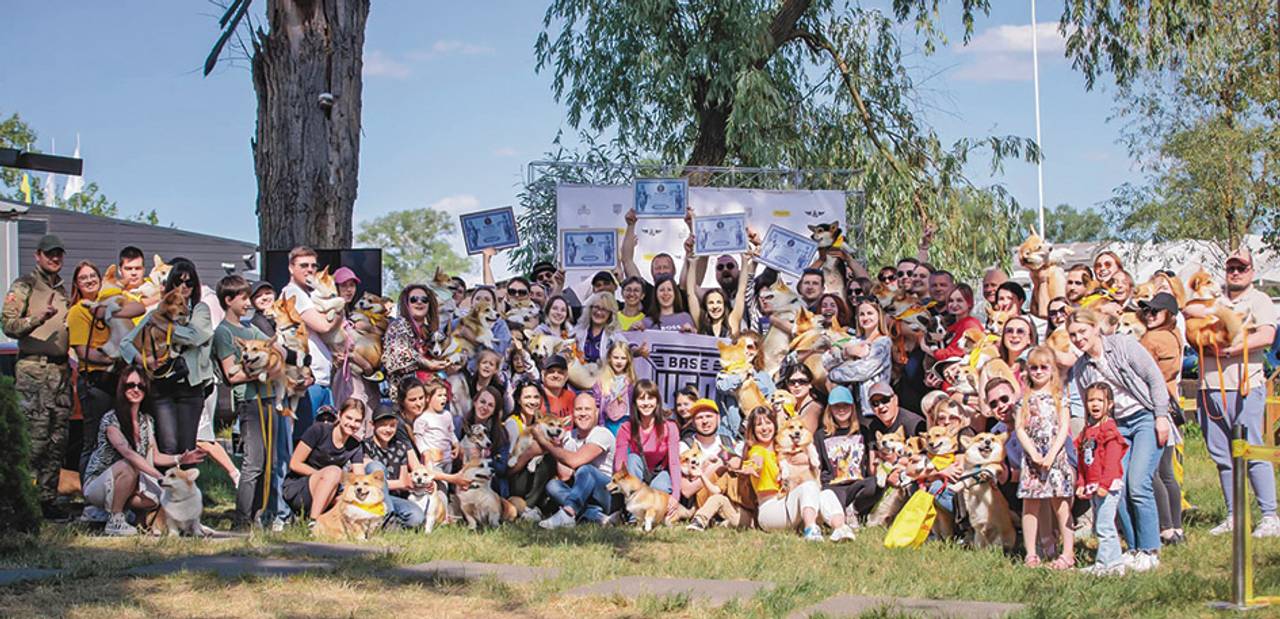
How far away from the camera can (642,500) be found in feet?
30.7

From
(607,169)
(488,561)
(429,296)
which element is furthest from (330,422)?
(607,169)

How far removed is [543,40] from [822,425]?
12427mm

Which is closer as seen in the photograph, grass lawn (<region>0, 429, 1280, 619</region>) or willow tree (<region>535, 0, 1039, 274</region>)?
grass lawn (<region>0, 429, 1280, 619</region>)

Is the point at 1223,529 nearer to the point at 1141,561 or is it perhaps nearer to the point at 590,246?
the point at 1141,561

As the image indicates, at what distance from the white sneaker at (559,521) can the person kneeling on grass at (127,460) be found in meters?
2.35

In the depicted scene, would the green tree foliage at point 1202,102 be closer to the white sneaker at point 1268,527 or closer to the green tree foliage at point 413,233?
the white sneaker at point 1268,527

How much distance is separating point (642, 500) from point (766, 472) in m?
0.89

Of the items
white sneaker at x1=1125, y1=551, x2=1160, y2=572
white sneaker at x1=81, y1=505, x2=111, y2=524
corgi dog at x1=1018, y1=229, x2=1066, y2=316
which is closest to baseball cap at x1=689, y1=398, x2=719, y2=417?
corgi dog at x1=1018, y1=229, x2=1066, y2=316

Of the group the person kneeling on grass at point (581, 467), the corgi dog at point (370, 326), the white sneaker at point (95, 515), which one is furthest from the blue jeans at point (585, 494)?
the white sneaker at point (95, 515)

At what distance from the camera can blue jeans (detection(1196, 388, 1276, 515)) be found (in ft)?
29.2

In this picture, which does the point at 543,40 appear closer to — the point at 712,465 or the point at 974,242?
the point at 974,242

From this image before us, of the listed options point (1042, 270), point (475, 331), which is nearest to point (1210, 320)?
point (1042, 270)

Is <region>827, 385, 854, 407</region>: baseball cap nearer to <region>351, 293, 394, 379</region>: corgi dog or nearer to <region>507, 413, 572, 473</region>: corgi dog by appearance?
<region>507, 413, 572, 473</region>: corgi dog

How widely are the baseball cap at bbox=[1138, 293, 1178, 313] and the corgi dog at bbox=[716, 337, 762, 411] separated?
2761 mm
